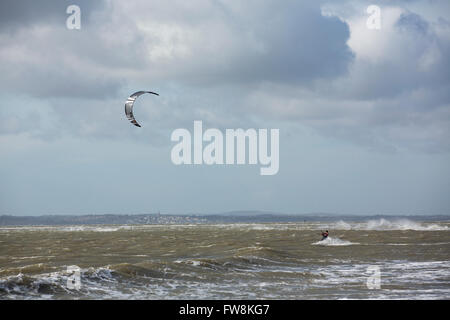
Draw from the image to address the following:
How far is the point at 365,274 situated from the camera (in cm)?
2330

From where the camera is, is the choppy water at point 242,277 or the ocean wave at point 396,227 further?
the ocean wave at point 396,227

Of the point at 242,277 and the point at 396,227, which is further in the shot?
the point at 396,227

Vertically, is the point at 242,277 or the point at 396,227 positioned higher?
the point at 242,277

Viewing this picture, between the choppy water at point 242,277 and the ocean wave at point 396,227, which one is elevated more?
the choppy water at point 242,277

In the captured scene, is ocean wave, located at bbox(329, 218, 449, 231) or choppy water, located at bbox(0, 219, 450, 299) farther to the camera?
ocean wave, located at bbox(329, 218, 449, 231)

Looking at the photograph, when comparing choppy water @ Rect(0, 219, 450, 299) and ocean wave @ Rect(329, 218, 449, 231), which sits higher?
choppy water @ Rect(0, 219, 450, 299)

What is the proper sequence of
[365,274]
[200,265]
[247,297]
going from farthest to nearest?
[200,265]
[365,274]
[247,297]
